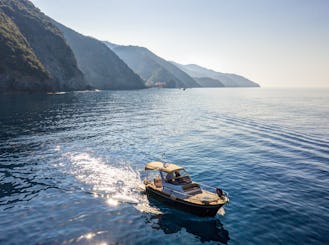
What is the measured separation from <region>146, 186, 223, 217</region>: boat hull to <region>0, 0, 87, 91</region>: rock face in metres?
109

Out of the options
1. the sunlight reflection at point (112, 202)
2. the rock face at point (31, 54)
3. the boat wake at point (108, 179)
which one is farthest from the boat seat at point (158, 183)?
the rock face at point (31, 54)

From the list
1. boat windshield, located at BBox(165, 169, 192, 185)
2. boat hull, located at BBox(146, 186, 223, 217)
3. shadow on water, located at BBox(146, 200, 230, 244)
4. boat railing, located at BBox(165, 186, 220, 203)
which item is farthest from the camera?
boat windshield, located at BBox(165, 169, 192, 185)

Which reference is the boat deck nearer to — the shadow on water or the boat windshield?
the shadow on water

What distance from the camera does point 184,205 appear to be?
939 inches

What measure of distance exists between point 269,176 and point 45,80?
124m

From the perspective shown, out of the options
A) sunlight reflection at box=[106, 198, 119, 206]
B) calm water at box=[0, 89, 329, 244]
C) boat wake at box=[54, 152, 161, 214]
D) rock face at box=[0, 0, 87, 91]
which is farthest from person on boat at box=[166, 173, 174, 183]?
rock face at box=[0, 0, 87, 91]

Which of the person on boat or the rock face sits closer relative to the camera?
the person on boat

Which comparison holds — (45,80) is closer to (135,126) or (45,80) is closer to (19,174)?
(135,126)

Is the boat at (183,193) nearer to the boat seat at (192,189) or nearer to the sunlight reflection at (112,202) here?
the boat seat at (192,189)

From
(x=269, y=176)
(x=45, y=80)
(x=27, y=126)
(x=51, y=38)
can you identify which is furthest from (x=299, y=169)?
(x=51, y=38)

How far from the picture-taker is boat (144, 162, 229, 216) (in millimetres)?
22797

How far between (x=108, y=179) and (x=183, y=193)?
409 inches

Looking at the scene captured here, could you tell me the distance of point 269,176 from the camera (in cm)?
3275

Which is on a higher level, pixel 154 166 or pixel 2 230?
pixel 154 166
